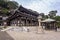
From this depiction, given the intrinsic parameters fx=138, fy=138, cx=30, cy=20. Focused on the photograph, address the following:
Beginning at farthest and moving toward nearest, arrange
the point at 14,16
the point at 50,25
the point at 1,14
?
the point at 1,14 < the point at 14,16 < the point at 50,25

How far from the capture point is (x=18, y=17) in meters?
32.8

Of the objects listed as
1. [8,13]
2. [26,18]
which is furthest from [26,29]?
[8,13]

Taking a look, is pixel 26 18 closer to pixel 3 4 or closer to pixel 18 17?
pixel 18 17

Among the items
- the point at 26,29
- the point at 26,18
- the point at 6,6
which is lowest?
the point at 26,29

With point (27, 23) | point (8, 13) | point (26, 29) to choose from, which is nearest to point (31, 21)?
point (27, 23)

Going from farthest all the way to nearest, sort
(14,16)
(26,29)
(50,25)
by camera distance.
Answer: (14,16), (50,25), (26,29)

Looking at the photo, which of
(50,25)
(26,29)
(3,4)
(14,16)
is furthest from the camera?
(3,4)

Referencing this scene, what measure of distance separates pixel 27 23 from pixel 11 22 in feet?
16.2

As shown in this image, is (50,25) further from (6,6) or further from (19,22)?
(6,6)

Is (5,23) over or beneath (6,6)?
beneath

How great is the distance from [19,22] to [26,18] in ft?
6.17

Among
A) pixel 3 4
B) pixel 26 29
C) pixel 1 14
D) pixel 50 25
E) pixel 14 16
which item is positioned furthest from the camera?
pixel 3 4

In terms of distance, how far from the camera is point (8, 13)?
1692 inches

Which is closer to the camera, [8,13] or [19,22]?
[19,22]
